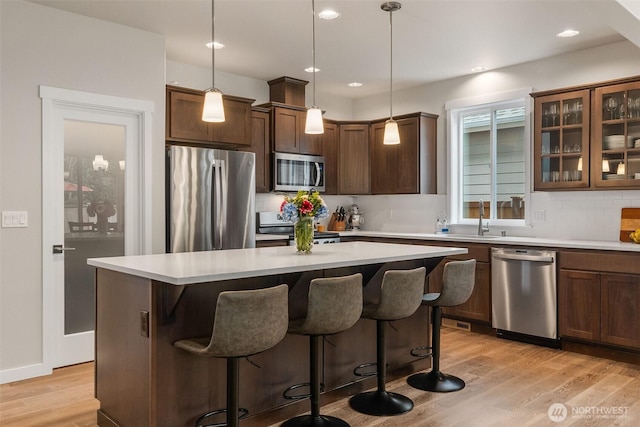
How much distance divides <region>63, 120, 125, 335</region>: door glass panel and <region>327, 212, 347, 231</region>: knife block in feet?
10.4

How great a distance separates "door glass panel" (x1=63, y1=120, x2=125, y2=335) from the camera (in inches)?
159

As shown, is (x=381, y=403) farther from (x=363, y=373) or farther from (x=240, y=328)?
(x=240, y=328)

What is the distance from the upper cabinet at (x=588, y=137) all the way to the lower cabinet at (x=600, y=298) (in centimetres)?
75

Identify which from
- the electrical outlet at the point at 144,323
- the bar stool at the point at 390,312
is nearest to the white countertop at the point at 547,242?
the bar stool at the point at 390,312

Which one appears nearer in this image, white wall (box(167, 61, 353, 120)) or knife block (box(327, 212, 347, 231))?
white wall (box(167, 61, 353, 120))

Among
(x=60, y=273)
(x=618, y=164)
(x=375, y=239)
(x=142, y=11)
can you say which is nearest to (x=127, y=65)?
(x=142, y=11)

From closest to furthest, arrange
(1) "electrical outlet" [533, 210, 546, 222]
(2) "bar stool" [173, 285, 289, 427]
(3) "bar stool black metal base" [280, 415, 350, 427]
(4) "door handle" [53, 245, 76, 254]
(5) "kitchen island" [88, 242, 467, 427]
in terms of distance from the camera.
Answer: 1. (2) "bar stool" [173, 285, 289, 427]
2. (5) "kitchen island" [88, 242, 467, 427]
3. (3) "bar stool black metal base" [280, 415, 350, 427]
4. (4) "door handle" [53, 245, 76, 254]
5. (1) "electrical outlet" [533, 210, 546, 222]

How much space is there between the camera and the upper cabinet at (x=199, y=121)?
472 cm

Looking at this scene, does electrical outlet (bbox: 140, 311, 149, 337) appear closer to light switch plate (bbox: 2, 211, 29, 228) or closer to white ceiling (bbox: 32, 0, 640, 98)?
light switch plate (bbox: 2, 211, 29, 228)

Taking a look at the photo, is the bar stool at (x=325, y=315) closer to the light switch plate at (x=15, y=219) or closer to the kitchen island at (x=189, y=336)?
the kitchen island at (x=189, y=336)

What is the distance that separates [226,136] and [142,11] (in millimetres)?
1510

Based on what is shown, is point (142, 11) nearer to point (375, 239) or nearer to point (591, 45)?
point (375, 239)

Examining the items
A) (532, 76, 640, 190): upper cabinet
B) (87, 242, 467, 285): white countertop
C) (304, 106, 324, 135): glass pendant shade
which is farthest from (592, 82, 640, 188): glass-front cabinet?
(304, 106, 324, 135): glass pendant shade

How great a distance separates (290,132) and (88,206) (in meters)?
2.52
